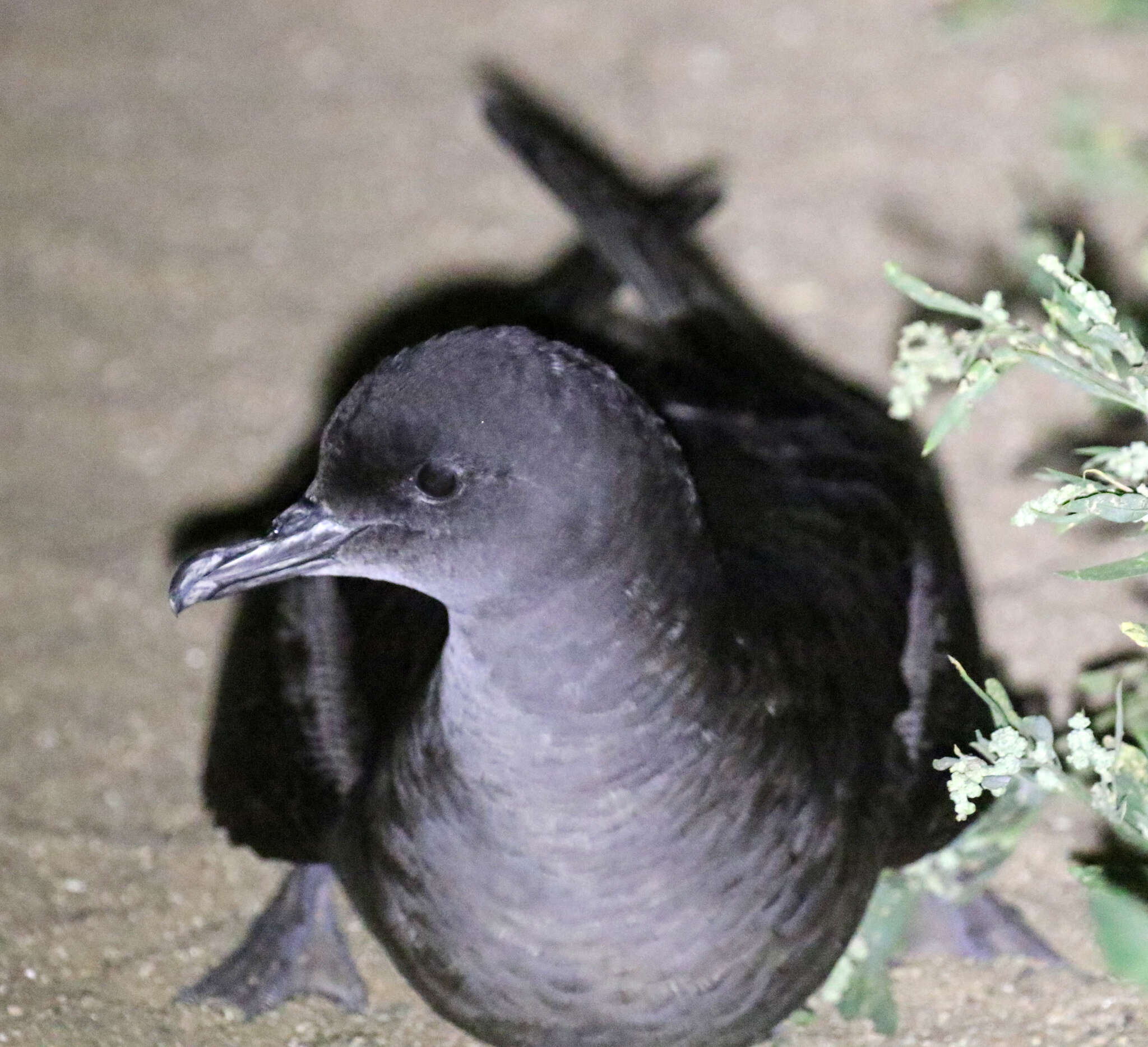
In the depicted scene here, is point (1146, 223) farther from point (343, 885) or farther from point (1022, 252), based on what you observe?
point (343, 885)

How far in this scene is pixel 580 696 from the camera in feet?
7.73

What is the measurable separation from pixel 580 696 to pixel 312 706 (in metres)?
0.82

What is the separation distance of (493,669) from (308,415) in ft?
7.26

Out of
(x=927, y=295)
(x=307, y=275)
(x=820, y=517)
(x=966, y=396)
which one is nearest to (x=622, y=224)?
(x=820, y=517)

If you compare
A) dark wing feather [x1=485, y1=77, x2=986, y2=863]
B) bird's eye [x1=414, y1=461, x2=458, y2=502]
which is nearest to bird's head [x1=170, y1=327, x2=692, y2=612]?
bird's eye [x1=414, y1=461, x2=458, y2=502]

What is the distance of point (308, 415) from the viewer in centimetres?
448

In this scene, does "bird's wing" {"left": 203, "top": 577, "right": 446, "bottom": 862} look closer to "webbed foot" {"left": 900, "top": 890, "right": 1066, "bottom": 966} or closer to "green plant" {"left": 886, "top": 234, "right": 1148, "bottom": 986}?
"green plant" {"left": 886, "top": 234, "right": 1148, "bottom": 986}

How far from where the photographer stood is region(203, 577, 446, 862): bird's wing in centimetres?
296

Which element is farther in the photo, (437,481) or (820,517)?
(820,517)

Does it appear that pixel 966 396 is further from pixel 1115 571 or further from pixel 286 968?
pixel 286 968

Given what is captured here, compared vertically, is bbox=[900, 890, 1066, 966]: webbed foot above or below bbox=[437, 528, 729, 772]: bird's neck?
below

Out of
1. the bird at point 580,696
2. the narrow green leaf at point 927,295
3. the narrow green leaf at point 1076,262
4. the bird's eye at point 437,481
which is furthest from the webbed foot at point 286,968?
the narrow green leaf at point 1076,262

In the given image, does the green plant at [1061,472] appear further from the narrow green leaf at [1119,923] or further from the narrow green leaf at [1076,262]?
the narrow green leaf at [1119,923]

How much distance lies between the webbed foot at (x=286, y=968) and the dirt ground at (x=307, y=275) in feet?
0.13
